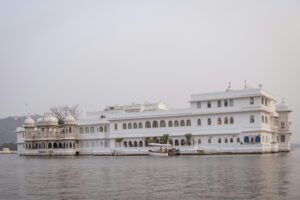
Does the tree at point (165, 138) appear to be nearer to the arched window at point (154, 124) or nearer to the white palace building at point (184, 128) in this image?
the white palace building at point (184, 128)

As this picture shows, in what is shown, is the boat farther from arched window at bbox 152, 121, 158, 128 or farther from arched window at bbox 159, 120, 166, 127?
arched window at bbox 152, 121, 158, 128

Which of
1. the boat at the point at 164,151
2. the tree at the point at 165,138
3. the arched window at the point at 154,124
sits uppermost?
the arched window at the point at 154,124

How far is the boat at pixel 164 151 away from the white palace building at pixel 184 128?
148 cm

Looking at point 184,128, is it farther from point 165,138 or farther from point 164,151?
point 164,151

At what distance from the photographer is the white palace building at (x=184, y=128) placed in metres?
55.0

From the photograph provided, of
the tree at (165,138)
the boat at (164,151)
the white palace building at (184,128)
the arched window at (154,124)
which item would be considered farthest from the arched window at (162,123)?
the boat at (164,151)

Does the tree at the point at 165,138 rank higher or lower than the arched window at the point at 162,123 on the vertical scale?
lower

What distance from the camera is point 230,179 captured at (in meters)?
21.9

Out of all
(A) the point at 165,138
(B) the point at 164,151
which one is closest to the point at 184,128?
(A) the point at 165,138

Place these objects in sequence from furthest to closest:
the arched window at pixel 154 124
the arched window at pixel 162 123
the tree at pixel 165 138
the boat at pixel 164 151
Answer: the arched window at pixel 154 124 → the arched window at pixel 162 123 → the tree at pixel 165 138 → the boat at pixel 164 151

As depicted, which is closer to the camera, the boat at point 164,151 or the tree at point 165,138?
the boat at point 164,151

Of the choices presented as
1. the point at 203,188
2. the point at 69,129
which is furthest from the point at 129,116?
the point at 203,188

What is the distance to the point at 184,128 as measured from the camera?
59438 millimetres

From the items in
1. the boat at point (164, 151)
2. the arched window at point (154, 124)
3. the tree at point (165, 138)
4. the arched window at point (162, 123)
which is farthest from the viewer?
the arched window at point (154, 124)
